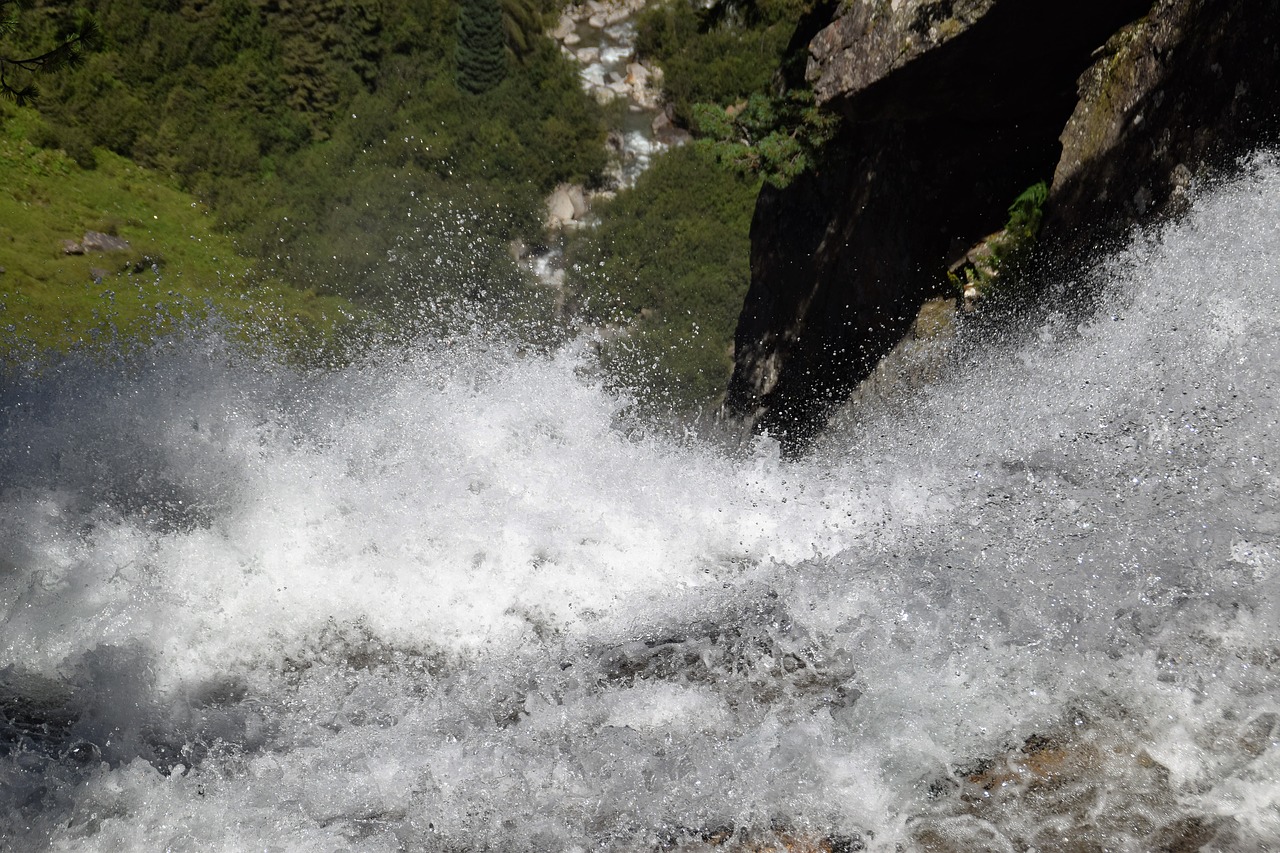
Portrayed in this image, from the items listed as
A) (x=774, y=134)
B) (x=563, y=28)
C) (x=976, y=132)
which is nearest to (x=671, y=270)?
(x=563, y=28)

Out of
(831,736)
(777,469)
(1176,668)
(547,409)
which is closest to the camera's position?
(1176,668)

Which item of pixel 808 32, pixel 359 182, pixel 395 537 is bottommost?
pixel 395 537

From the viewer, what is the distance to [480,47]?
2002 centimetres

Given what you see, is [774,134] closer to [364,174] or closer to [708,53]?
[708,53]

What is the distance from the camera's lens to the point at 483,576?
624 cm

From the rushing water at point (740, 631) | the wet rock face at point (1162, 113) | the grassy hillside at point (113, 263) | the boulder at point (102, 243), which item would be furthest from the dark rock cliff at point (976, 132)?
the boulder at point (102, 243)

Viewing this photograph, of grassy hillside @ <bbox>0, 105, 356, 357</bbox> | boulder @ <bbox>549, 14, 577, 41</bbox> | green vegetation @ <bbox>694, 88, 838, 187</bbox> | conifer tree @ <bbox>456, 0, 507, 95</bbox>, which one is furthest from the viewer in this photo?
boulder @ <bbox>549, 14, 577, 41</bbox>

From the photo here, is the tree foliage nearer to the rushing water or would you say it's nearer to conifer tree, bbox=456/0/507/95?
conifer tree, bbox=456/0/507/95

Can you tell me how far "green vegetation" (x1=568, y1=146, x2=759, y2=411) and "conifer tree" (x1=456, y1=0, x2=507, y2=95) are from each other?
4.58 meters

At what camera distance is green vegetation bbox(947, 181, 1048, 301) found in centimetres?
627

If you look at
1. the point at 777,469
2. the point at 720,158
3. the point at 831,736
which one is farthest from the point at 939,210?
the point at 831,736

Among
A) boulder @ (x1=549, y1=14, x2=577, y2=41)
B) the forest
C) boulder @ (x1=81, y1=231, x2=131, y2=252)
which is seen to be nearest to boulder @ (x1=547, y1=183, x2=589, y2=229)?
the forest

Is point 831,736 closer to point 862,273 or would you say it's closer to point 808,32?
point 862,273

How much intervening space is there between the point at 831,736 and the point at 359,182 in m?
18.2
